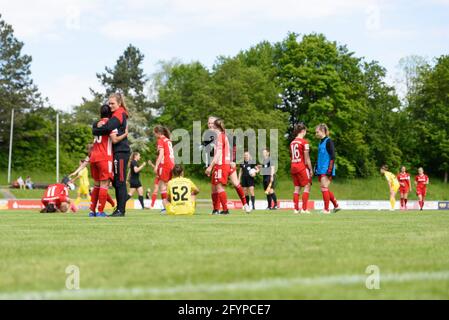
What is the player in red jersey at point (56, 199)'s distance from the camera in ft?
62.5

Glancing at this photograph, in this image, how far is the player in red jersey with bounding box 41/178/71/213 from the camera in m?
19.0

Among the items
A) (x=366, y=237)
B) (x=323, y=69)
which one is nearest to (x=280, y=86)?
(x=323, y=69)

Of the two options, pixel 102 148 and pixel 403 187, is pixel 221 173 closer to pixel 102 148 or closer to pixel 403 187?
pixel 102 148

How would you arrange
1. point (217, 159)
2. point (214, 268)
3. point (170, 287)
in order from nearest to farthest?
point (170, 287) < point (214, 268) < point (217, 159)

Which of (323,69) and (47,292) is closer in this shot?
(47,292)

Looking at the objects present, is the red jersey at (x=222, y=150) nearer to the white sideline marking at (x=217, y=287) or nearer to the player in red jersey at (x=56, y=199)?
the player in red jersey at (x=56, y=199)

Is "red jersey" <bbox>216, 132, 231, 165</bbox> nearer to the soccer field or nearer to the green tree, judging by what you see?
the soccer field

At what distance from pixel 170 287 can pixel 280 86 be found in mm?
73419

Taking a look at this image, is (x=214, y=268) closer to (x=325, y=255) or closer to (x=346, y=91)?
(x=325, y=255)

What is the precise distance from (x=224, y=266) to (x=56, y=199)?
47.0 feet

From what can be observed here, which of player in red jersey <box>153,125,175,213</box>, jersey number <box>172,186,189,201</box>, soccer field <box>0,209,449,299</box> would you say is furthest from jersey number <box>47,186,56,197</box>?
soccer field <box>0,209,449,299</box>

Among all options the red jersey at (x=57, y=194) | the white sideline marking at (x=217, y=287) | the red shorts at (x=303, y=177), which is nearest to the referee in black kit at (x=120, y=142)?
the red jersey at (x=57, y=194)

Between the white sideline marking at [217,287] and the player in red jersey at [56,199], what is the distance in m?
14.7

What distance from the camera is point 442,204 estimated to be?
161 feet
